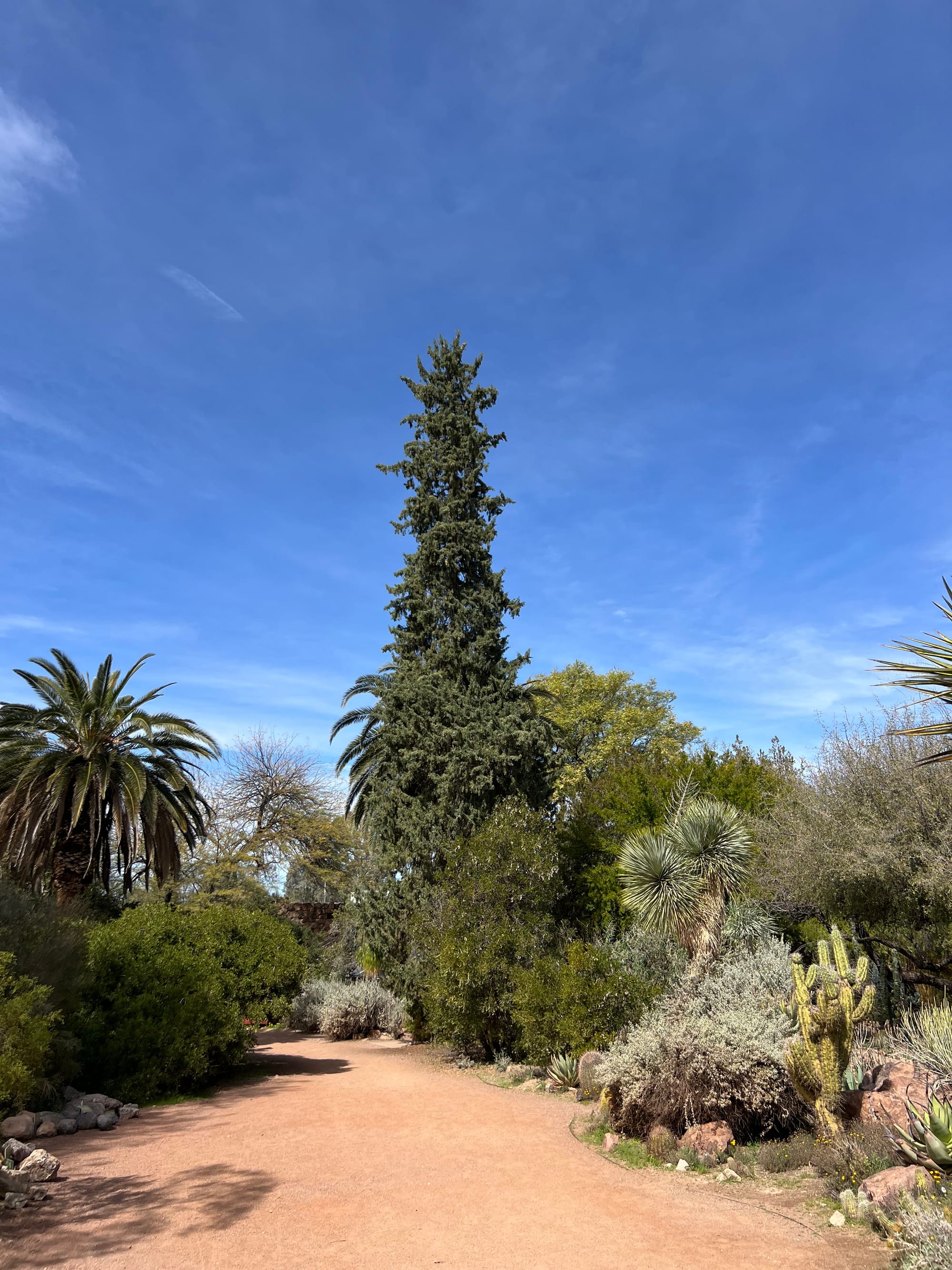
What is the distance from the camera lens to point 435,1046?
17.8 metres

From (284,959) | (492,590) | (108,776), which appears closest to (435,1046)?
(284,959)

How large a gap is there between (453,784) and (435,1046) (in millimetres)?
6091

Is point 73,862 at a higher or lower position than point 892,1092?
higher

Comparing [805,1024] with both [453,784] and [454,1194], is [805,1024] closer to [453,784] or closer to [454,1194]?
[454,1194]

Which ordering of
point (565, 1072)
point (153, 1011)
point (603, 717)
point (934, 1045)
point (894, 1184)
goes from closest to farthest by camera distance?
point (894, 1184), point (934, 1045), point (153, 1011), point (565, 1072), point (603, 717)

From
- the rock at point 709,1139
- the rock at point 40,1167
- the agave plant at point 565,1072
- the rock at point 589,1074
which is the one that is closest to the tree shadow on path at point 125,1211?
the rock at point 40,1167

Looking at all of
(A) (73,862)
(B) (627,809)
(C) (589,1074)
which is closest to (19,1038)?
(C) (589,1074)

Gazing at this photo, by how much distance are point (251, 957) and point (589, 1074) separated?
644 centimetres

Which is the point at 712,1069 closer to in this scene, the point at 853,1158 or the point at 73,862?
the point at 853,1158

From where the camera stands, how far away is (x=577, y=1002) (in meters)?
12.1

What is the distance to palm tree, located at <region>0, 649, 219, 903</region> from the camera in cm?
1694

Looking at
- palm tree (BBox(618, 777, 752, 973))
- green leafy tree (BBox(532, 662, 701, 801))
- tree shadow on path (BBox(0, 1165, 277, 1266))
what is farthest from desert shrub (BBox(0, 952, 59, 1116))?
green leafy tree (BBox(532, 662, 701, 801))

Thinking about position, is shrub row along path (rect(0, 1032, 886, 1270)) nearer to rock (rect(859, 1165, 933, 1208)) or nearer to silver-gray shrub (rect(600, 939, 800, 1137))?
rock (rect(859, 1165, 933, 1208))

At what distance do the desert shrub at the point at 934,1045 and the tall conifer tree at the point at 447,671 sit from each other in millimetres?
11570
